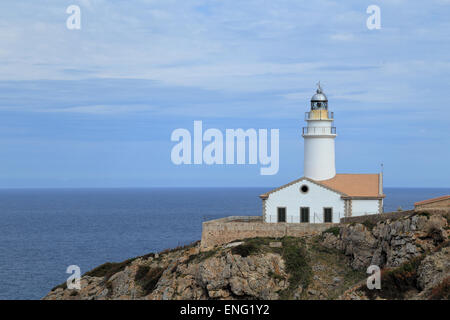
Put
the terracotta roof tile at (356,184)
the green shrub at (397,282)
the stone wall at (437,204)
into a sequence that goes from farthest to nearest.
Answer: the terracotta roof tile at (356,184) < the stone wall at (437,204) < the green shrub at (397,282)

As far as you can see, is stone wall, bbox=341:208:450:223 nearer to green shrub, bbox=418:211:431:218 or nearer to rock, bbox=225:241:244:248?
green shrub, bbox=418:211:431:218

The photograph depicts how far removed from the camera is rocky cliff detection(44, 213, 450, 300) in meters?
36.8

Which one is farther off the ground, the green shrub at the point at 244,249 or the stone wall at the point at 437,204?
the stone wall at the point at 437,204

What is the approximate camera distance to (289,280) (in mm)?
38750

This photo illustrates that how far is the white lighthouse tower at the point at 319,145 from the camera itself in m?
49.0

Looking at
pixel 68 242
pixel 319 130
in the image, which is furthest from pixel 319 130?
pixel 68 242

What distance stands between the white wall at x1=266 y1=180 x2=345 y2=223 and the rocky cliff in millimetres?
2794

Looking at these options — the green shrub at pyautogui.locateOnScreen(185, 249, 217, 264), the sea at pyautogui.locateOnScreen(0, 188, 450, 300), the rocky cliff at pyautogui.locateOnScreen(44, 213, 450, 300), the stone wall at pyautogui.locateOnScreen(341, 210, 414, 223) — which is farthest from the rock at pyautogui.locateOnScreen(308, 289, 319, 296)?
the sea at pyautogui.locateOnScreen(0, 188, 450, 300)

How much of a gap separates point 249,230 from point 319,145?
9672 mm

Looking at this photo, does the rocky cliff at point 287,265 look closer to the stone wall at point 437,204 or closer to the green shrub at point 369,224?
the green shrub at point 369,224

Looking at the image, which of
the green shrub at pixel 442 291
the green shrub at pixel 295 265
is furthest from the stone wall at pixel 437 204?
the green shrub at pixel 442 291

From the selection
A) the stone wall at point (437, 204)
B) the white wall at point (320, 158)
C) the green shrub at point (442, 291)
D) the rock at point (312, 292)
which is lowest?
the rock at point (312, 292)

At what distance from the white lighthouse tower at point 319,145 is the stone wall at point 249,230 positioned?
20.7 feet
